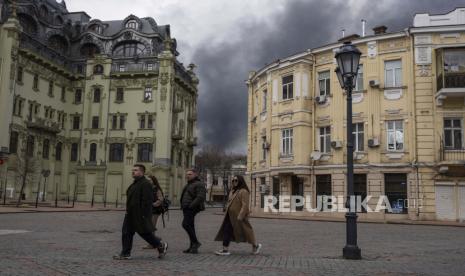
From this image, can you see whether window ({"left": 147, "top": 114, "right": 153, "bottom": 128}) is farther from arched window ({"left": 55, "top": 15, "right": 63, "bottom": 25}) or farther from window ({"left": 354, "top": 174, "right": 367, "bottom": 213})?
window ({"left": 354, "top": 174, "right": 367, "bottom": 213})

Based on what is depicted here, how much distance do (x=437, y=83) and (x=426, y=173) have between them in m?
5.14

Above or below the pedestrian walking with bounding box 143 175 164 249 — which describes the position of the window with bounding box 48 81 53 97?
above

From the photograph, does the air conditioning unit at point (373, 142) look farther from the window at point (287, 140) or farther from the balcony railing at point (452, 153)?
A: the window at point (287, 140)

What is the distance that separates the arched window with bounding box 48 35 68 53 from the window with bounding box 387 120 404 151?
40842 mm

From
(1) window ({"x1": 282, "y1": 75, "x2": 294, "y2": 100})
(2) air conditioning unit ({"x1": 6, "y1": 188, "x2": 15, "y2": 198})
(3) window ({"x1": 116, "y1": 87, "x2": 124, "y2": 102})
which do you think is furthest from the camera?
(3) window ({"x1": 116, "y1": 87, "x2": 124, "y2": 102})

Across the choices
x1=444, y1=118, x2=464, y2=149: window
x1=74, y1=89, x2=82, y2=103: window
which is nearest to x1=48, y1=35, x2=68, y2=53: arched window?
x1=74, y1=89, x2=82, y2=103: window

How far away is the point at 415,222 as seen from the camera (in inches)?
1032

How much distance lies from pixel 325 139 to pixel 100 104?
32.0 m

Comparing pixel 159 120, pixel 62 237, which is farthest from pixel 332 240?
pixel 159 120

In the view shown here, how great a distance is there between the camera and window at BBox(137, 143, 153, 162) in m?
54.7

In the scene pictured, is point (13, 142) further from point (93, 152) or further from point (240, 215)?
point (240, 215)

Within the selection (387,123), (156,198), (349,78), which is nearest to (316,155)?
(387,123)

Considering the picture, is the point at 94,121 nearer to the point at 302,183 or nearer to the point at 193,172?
the point at 302,183

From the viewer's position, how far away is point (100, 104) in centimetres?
5647
